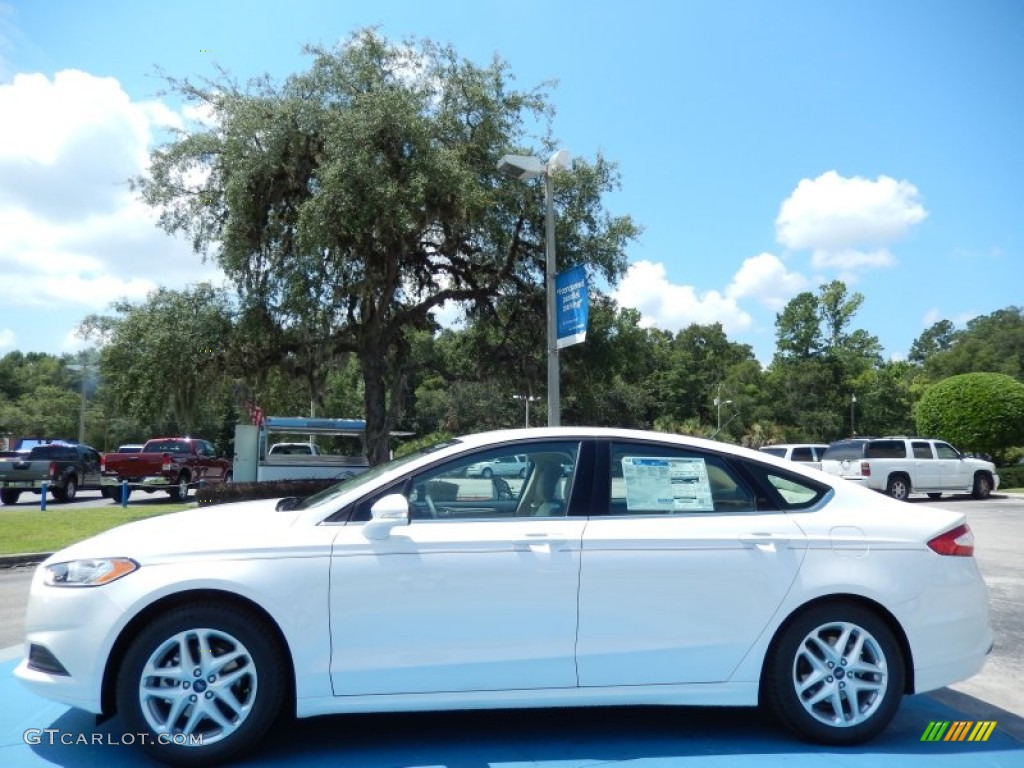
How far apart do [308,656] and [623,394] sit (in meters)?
64.0

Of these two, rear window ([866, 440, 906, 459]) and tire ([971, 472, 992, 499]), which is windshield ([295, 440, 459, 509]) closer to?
rear window ([866, 440, 906, 459])

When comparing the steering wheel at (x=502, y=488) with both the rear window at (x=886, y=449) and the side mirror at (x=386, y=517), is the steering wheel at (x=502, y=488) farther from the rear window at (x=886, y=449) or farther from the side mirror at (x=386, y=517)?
the rear window at (x=886, y=449)

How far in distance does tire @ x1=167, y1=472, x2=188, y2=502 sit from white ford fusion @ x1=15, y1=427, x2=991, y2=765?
21.5m

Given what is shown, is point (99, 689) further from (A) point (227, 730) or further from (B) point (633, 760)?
(B) point (633, 760)

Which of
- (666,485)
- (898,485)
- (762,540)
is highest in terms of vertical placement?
(666,485)

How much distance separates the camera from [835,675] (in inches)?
159

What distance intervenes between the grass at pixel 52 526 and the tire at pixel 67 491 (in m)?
5.98

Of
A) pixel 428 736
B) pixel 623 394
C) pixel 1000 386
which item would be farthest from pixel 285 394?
pixel 623 394

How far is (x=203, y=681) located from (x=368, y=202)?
1348cm

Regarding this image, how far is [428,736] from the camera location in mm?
4156

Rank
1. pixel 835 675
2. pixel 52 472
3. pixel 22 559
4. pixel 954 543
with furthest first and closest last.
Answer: pixel 52 472, pixel 22 559, pixel 954 543, pixel 835 675

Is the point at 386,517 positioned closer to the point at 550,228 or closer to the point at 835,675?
the point at 835,675

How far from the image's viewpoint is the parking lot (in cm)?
385

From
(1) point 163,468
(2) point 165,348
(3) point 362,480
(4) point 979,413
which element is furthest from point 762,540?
(4) point 979,413
